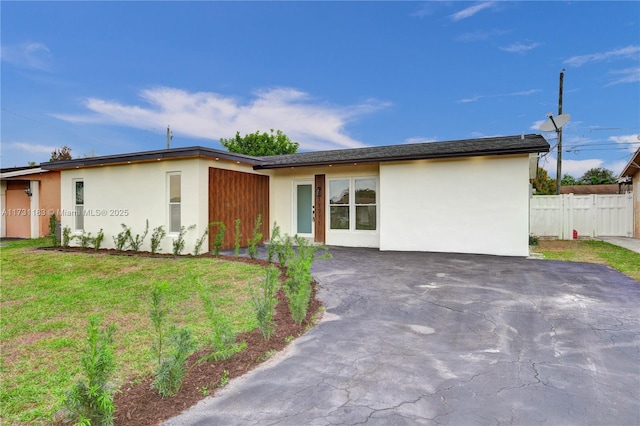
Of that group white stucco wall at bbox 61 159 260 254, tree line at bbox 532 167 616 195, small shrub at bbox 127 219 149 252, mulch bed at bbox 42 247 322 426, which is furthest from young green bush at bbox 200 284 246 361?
tree line at bbox 532 167 616 195

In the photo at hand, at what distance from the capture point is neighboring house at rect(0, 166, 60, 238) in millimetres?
14500

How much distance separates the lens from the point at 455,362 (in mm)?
3115

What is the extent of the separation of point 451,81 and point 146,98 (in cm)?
1674

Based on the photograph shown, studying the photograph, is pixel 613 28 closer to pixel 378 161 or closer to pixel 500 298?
pixel 378 161

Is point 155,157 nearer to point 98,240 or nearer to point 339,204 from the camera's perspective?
point 98,240

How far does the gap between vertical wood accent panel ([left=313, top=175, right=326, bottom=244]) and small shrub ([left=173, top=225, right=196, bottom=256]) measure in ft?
13.3

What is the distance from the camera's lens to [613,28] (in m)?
14.8

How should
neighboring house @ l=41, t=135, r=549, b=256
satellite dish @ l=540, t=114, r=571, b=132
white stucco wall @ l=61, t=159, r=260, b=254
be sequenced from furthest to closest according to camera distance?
satellite dish @ l=540, t=114, r=571, b=132, white stucco wall @ l=61, t=159, r=260, b=254, neighboring house @ l=41, t=135, r=549, b=256

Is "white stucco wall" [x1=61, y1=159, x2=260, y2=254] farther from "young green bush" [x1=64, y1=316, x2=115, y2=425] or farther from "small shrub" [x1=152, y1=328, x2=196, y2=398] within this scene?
"young green bush" [x1=64, y1=316, x2=115, y2=425]

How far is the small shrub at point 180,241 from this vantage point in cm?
927

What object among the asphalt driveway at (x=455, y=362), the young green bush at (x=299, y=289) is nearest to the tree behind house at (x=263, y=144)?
the asphalt driveway at (x=455, y=362)

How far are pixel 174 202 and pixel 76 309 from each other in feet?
16.3

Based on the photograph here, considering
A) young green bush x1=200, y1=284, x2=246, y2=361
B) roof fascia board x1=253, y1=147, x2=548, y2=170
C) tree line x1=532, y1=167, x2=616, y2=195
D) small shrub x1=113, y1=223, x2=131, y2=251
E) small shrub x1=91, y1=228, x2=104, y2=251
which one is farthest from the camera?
tree line x1=532, y1=167, x2=616, y2=195

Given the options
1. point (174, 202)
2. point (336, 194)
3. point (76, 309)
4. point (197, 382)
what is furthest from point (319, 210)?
point (197, 382)
